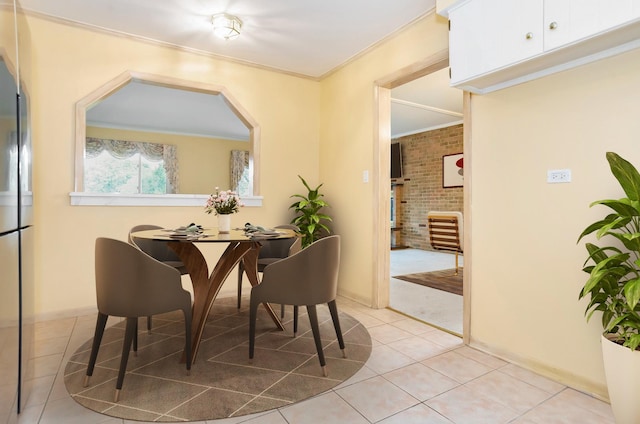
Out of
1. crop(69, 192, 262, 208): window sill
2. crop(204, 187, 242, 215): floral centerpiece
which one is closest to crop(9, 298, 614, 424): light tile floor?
crop(69, 192, 262, 208): window sill

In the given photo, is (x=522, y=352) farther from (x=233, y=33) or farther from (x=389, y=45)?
(x=233, y=33)

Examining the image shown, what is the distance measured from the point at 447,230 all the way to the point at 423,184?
3165mm

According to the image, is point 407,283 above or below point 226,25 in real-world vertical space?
below

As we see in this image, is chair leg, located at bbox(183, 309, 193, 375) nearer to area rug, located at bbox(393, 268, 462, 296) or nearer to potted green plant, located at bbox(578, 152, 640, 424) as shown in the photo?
potted green plant, located at bbox(578, 152, 640, 424)

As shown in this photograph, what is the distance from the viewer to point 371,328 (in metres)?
2.78

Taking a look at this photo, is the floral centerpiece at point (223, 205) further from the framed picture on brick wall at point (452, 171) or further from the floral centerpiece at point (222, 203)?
the framed picture on brick wall at point (452, 171)

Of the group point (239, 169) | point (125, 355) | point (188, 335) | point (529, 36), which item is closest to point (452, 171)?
point (239, 169)

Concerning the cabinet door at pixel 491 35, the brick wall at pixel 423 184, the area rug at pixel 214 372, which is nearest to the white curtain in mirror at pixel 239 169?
the brick wall at pixel 423 184

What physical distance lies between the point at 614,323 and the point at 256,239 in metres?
1.84

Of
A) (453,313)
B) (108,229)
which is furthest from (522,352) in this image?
(108,229)

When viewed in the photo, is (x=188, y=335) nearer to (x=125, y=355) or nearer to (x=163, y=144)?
(x=125, y=355)

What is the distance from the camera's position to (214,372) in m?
2.00

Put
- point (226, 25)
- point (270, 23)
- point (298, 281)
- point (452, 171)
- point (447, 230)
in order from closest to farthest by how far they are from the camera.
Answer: point (298, 281) → point (226, 25) → point (270, 23) → point (447, 230) → point (452, 171)

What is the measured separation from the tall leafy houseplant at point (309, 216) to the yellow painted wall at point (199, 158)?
4277 millimetres
